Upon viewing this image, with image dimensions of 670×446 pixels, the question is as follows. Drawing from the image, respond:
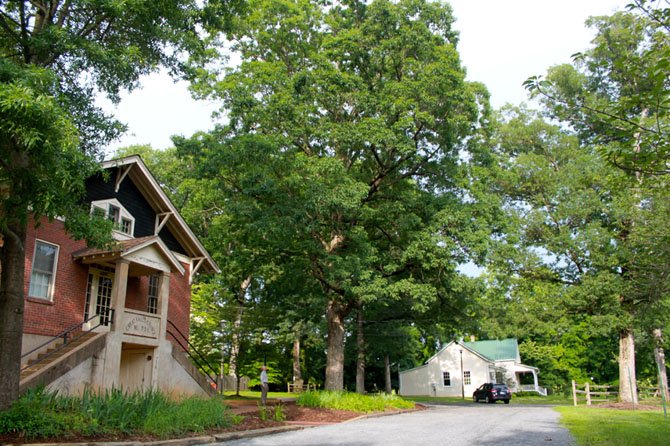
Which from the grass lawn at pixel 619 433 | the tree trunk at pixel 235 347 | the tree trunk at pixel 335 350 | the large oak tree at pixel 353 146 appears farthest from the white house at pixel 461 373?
the grass lawn at pixel 619 433

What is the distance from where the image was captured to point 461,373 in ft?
167

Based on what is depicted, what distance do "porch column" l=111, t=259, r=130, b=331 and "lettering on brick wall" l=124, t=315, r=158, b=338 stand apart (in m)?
0.42

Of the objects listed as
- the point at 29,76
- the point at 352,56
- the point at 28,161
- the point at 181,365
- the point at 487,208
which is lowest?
the point at 181,365

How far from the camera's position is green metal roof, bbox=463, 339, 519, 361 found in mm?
54344

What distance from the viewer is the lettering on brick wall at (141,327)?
1664 cm

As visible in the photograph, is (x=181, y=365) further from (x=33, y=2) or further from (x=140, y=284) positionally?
(x=33, y=2)

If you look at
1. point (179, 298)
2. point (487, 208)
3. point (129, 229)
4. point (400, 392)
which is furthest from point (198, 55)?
point (400, 392)

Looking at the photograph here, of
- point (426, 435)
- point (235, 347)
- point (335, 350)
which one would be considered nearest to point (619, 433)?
point (426, 435)

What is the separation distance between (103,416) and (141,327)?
662 centimetres

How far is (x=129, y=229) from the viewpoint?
19703mm

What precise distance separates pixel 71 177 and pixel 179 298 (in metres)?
13.9

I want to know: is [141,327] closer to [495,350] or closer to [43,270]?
[43,270]

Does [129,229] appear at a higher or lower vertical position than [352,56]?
lower

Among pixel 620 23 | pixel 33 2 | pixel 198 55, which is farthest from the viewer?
pixel 620 23
